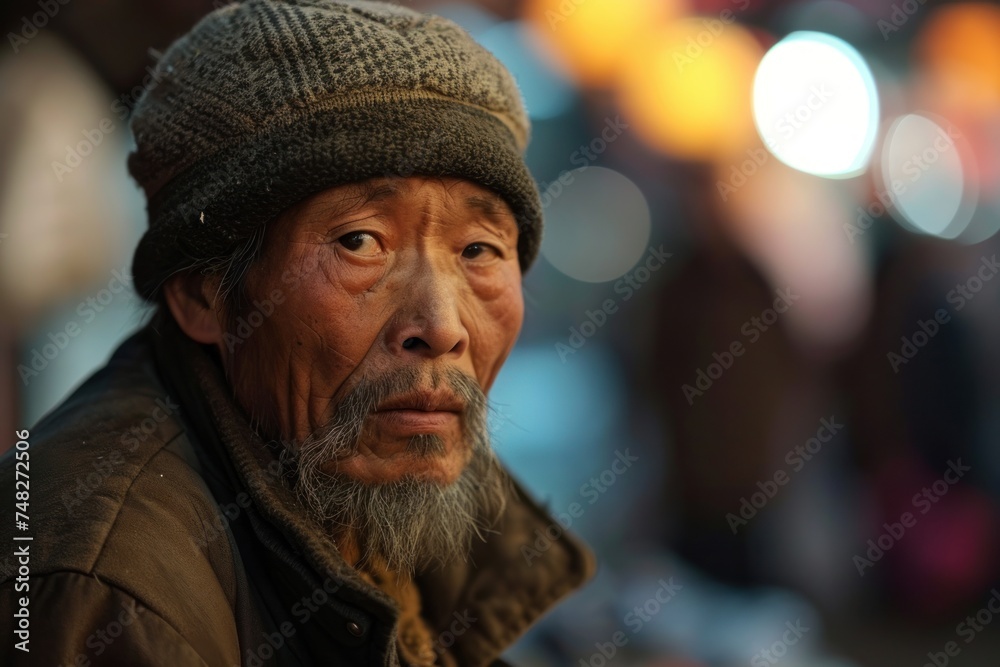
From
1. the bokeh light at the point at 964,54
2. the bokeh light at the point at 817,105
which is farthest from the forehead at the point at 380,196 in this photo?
the bokeh light at the point at 964,54

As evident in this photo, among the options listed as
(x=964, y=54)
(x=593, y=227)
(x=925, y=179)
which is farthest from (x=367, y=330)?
(x=593, y=227)

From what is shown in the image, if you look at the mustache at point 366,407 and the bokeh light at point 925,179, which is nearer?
the mustache at point 366,407

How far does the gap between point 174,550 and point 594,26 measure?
16.5 ft

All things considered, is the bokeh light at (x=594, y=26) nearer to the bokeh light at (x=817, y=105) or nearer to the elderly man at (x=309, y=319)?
the bokeh light at (x=817, y=105)

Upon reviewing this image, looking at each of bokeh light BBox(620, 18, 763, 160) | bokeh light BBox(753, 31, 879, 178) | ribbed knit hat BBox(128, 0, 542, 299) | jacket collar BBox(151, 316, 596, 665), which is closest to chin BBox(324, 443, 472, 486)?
jacket collar BBox(151, 316, 596, 665)

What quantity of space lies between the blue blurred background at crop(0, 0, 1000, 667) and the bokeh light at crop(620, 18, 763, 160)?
0.05 feet

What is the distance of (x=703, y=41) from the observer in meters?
5.79

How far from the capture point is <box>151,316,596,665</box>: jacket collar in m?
1.60

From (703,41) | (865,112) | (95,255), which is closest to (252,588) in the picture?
(95,255)

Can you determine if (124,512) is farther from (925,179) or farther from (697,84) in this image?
(925,179)

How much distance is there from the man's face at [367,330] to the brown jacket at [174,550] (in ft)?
0.39

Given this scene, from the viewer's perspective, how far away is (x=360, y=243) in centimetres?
175

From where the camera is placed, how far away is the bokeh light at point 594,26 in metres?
5.57

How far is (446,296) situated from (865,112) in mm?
5465
